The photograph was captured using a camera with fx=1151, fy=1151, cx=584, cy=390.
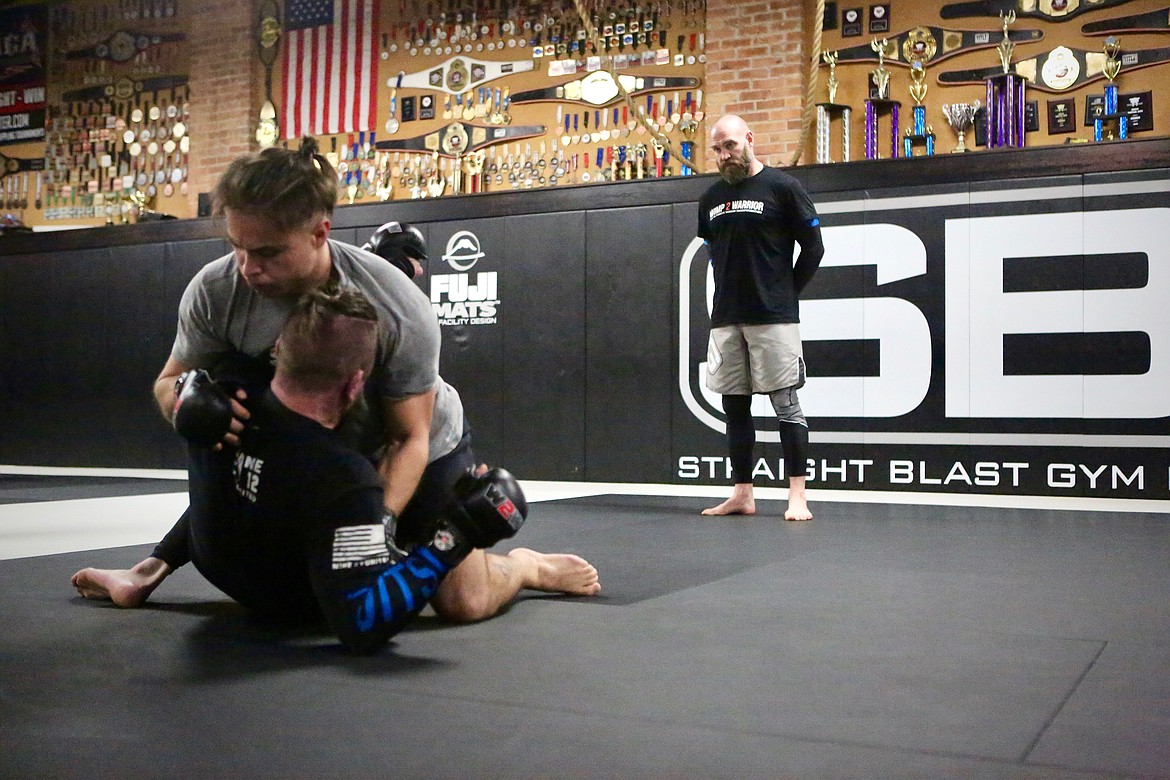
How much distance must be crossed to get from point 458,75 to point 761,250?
3.82m

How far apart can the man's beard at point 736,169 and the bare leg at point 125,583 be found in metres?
2.59

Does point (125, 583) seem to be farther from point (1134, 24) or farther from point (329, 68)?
point (329, 68)

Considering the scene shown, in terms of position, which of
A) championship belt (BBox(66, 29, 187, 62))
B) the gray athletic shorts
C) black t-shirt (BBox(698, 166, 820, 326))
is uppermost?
championship belt (BBox(66, 29, 187, 62))

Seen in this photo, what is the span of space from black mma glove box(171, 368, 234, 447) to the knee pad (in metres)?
2.67

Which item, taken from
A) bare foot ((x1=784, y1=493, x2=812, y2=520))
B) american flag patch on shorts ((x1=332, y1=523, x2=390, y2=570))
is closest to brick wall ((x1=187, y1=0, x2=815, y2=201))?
bare foot ((x1=784, y1=493, x2=812, y2=520))

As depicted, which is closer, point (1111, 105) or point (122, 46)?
point (1111, 105)

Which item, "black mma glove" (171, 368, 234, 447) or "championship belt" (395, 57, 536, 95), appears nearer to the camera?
"black mma glove" (171, 368, 234, 447)

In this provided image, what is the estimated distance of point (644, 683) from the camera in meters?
1.56

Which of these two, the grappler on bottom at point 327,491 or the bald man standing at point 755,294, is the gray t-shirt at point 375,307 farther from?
the bald man standing at point 755,294

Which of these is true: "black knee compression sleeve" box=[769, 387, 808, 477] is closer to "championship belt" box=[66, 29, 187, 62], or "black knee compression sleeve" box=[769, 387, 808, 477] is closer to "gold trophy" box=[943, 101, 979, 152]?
"gold trophy" box=[943, 101, 979, 152]

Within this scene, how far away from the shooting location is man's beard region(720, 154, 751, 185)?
409 cm

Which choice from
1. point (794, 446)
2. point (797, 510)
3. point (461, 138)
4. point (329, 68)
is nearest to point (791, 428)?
point (794, 446)

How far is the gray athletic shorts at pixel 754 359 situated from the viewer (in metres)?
4.05

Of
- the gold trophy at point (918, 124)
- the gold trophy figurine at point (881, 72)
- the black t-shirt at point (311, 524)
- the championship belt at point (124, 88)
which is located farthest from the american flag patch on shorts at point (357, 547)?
the championship belt at point (124, 88)
